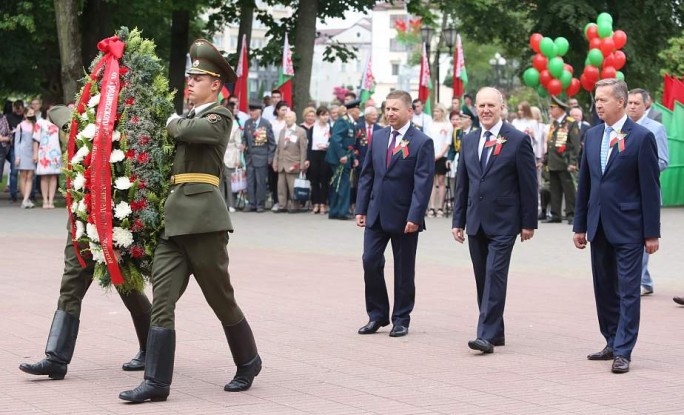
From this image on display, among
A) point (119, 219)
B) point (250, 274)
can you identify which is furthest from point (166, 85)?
point (250, 274)

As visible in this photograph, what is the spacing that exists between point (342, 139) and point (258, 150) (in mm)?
2247

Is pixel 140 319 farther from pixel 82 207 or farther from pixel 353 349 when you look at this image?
pixel 353 349

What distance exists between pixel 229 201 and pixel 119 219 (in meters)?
16.4

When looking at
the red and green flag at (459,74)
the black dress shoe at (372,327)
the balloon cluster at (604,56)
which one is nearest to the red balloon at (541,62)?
the balloon cluster at (604,56)

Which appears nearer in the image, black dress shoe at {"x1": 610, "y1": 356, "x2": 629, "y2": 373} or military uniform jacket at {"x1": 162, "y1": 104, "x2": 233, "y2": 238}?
military uniform jacket at {"x1": 162, "y1": 104, "x2": 233, "y2": 238}

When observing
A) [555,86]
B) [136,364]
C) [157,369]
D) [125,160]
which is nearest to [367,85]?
[555,86]

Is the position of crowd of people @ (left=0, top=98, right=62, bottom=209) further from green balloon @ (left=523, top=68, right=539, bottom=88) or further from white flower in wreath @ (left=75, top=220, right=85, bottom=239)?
white flower in wreath @ (left=75, top=220, right=85, bottom=239)

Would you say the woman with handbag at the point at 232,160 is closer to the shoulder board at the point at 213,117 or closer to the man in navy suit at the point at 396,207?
the man in navy suit at the point at 396,207

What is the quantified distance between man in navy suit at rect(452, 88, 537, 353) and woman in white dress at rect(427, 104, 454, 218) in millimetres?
12602

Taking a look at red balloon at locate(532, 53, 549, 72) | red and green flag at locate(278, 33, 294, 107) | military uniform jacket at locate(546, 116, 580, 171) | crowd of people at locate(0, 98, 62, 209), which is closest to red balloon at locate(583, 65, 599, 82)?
red balloon at locate(532, 53, 549, 72)

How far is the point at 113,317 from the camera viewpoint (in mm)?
10547

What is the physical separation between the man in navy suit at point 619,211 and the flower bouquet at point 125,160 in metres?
3.05

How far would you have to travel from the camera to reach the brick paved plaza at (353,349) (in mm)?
7207

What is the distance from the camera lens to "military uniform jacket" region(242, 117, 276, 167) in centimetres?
2362
